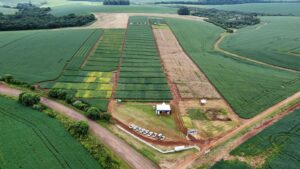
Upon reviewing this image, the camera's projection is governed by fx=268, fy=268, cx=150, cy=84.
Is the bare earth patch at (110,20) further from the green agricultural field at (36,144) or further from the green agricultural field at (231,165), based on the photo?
the green agricultural field at (231,165)

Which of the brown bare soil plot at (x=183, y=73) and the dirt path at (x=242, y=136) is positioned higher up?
the brown bare soil plot at (x=183, y=73)

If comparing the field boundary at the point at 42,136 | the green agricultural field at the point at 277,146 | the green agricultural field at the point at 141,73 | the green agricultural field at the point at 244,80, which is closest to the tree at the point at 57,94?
the field boundary at the point at 42,136

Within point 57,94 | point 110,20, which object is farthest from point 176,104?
point 110,20

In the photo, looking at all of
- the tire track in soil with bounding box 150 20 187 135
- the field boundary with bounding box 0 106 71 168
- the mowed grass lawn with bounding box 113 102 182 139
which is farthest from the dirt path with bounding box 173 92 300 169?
the field boundary with bounding box 0 106 71 168

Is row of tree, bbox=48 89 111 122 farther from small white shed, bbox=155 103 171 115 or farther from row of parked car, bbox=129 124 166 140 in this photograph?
small white shed, bbox=155 103 171 115

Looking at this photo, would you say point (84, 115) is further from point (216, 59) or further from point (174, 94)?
point (216, 59)

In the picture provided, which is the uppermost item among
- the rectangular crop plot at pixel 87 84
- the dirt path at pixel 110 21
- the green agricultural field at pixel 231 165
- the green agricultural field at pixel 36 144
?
the dirt path at pixel 110 21
